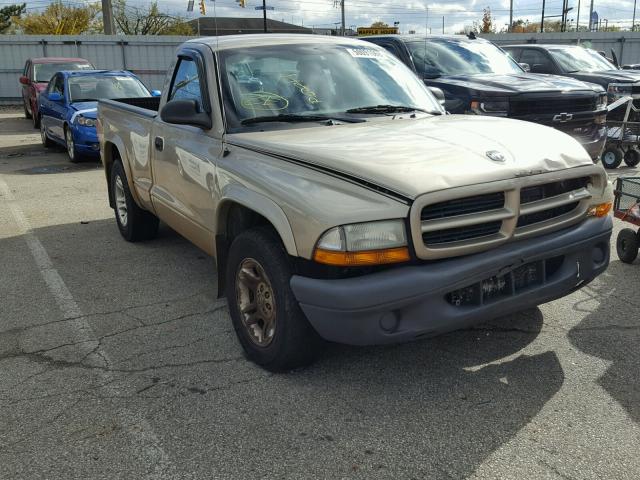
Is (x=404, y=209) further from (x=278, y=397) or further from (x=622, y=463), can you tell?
(x=622, y=463)

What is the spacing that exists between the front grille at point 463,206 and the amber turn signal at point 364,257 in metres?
0.20

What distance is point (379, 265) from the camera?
3141 millimetres

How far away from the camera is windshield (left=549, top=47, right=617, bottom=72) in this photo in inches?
525

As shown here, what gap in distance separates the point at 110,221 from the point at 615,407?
6.15 meters

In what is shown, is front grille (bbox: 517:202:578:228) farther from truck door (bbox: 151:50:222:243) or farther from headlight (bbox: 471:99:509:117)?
headlight (bbox: 471:99:509:117)

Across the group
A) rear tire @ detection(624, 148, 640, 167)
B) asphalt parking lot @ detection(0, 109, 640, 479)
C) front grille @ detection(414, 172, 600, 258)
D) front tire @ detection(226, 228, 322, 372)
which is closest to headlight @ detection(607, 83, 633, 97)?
rear tire @ detection(624, 148, 640, 167)

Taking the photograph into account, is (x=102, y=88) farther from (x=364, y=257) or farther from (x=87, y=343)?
(x=364, y=257)

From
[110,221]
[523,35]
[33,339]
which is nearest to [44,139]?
[110,221]

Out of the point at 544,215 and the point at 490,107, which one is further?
the point at 490,107

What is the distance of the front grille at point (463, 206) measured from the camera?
316 centimetres

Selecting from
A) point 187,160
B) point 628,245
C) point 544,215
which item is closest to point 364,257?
point 544,215

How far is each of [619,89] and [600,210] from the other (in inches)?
368

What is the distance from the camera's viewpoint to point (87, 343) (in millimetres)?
4293

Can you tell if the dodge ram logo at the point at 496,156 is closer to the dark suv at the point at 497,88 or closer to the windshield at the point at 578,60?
the dark suv at the point at 497,88
